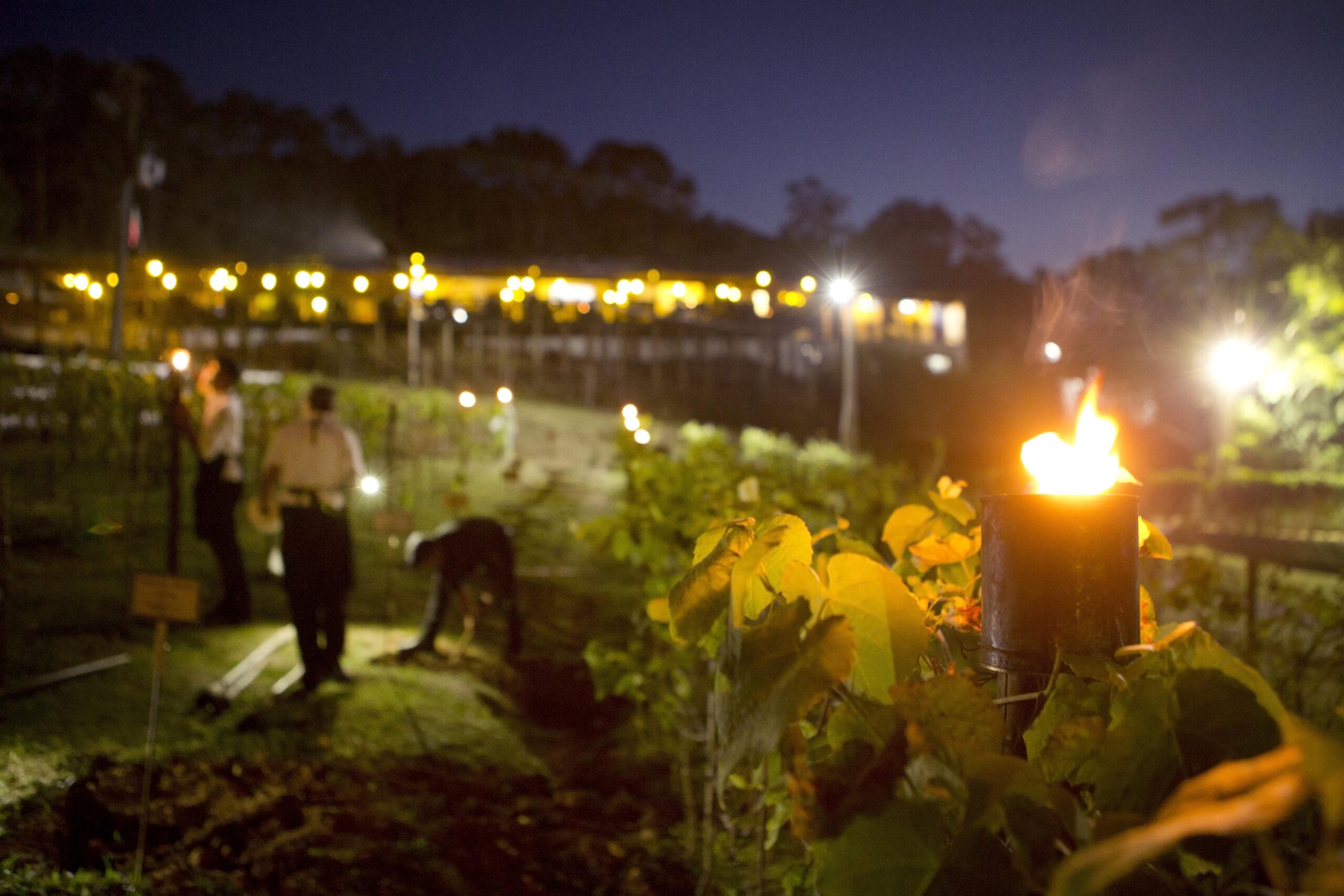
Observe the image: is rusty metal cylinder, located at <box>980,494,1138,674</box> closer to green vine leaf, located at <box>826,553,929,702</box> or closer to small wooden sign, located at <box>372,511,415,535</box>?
green vine leaf, located at <box>826,553,929,702</box>

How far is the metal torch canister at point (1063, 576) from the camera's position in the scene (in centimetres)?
145

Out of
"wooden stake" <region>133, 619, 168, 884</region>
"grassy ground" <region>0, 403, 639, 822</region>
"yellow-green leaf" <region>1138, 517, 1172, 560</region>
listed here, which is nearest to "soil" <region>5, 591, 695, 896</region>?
"wooden stake" <region>133, 619, 168, 884</region>

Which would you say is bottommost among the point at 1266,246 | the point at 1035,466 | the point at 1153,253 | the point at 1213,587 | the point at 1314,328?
the point at 1213,587

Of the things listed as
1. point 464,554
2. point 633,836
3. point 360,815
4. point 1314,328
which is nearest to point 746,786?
point 633,836

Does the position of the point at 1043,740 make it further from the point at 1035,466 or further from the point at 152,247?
the point at 152,247

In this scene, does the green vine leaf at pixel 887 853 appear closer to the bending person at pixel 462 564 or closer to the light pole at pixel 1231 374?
the bending person at pixel 462 564

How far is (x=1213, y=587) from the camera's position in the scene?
428cm

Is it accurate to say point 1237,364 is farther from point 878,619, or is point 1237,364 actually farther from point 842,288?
point 878,619

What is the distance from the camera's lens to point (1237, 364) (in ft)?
60.7

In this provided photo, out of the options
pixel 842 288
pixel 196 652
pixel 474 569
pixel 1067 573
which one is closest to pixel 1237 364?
pixel 842 288

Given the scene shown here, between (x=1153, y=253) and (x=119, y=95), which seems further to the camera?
(x=1153, y=253)

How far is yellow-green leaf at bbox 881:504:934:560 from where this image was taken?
6.43 feet

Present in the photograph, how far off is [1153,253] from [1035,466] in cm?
3285

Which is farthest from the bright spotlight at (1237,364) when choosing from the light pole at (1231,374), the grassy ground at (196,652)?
the grassy ground at (196,652)
